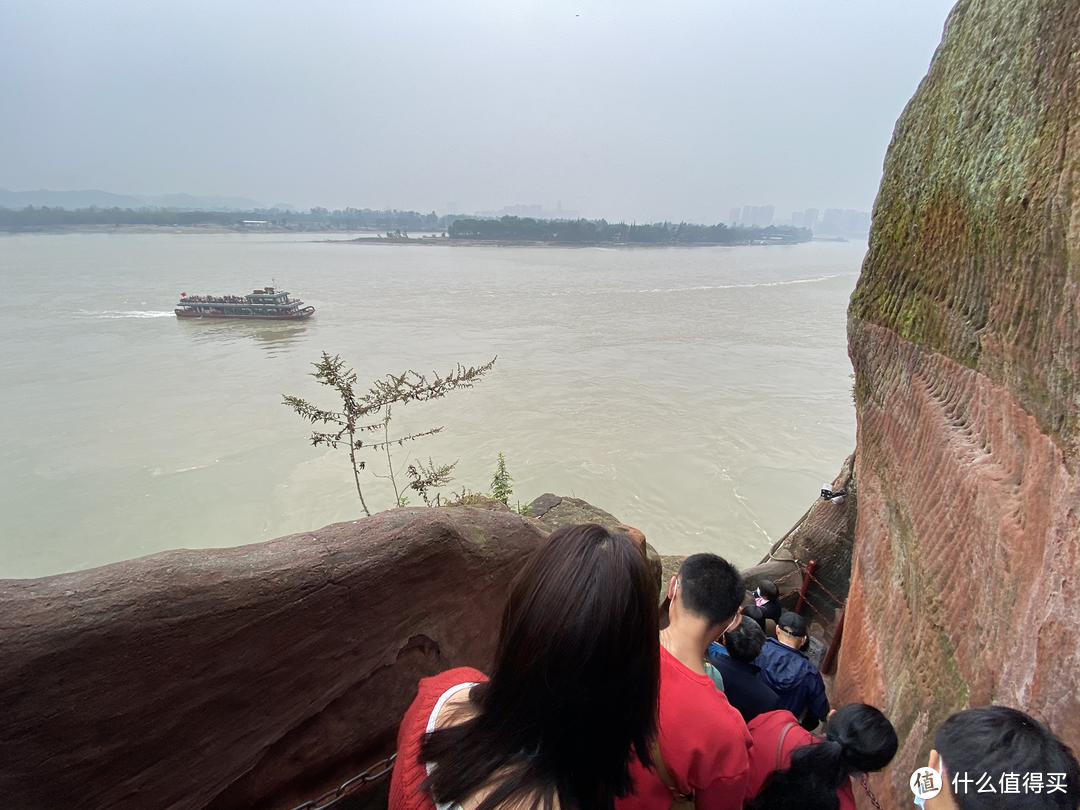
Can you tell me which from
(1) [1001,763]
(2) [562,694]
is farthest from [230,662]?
(1) [1001,763]

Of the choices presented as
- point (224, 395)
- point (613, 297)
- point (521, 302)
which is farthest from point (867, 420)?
point (613, 297)

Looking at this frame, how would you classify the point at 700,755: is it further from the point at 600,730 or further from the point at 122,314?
the point at 122,314

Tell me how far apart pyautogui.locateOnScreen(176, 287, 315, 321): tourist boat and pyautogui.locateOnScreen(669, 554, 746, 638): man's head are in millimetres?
20432

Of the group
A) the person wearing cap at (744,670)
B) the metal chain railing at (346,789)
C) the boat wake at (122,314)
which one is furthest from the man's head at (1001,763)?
the boat wake at (122,314)

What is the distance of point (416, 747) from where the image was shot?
1.02 m

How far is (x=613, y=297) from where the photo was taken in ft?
90.8

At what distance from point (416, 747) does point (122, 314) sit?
2618 cm

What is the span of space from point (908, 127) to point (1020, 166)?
0.97 meters

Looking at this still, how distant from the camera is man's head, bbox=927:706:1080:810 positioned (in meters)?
1.00

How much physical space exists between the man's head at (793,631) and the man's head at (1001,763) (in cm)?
147

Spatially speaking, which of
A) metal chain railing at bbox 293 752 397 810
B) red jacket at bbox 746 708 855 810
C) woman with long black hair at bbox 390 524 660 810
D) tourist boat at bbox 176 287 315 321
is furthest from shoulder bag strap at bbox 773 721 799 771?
tourist boat at bbox 176 287 315 321

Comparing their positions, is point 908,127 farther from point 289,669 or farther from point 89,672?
point 89,672

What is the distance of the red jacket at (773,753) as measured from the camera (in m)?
1.44

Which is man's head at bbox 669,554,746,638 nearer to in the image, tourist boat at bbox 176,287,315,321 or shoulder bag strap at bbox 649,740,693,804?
shoulder bag strap at bbox 649,740,693,804
